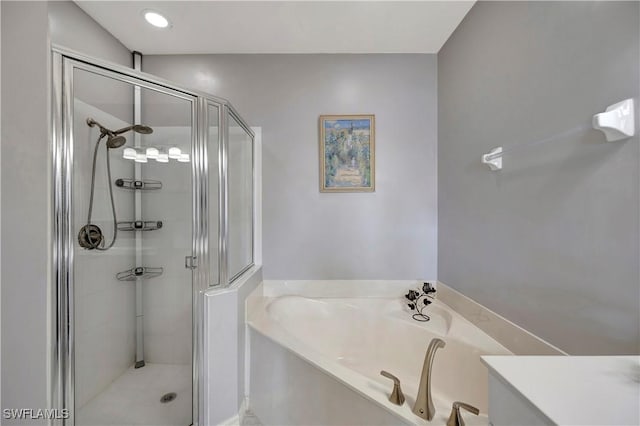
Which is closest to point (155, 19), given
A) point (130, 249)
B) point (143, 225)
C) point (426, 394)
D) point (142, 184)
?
point (142, 184)

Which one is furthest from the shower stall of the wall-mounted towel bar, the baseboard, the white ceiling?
the wall-mounted towel bar

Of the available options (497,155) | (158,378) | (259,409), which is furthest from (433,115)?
(158,378)

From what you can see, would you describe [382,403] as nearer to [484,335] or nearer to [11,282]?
[484,335]

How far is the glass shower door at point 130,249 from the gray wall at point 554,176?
170 centimetres

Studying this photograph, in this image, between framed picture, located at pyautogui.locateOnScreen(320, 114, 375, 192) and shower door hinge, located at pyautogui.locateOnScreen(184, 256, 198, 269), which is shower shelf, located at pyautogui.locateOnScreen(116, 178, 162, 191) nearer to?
shower door hinge, located at pyautogui.locateOnScreen(184, 256, 198, 269)

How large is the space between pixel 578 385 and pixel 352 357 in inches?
54.2

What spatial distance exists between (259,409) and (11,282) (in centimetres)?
138

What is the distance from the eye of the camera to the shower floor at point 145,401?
50.8 inches

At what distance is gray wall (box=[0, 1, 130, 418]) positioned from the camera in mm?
1038

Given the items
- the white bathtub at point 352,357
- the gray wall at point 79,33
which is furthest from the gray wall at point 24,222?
the white bathtub at point 352,357

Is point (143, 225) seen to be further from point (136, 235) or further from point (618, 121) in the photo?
point (618, 121)

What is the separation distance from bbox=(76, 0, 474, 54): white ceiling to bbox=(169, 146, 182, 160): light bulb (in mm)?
868

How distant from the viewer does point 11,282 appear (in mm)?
1046

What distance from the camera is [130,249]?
1536 mm
